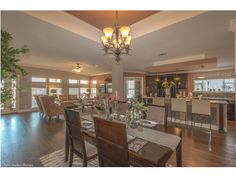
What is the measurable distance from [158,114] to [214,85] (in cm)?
730

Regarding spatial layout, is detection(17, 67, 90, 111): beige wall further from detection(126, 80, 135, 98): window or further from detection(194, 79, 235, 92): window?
detection(194, 79, 235, 92): window

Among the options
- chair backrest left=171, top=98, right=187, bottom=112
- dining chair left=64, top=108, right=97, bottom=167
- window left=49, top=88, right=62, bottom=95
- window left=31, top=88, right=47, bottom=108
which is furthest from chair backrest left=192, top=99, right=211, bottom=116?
window left=31, top=88, right=47, bottom=108

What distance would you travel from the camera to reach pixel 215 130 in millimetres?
4277

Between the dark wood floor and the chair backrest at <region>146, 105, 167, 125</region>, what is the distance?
2.59 feet

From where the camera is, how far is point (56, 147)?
2992 mm

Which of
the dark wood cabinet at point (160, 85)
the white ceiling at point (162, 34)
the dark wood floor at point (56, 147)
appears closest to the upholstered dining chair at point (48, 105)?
the dark wood floor at point (56, 147)

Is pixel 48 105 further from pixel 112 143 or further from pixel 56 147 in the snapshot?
pixel 112 143

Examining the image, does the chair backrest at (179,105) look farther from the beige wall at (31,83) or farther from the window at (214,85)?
the beige wall at (31,83)

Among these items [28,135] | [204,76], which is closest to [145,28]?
[28,135]

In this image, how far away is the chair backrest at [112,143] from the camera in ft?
3.93

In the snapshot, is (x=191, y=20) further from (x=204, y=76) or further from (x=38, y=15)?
(x=204, y=76)

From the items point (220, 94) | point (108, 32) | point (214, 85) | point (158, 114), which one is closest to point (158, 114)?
point (158, 114)

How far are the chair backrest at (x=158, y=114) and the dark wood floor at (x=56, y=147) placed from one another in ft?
2.59
